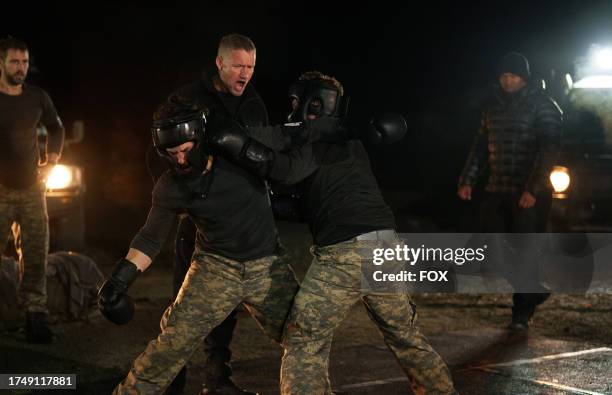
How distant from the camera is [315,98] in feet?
17.2

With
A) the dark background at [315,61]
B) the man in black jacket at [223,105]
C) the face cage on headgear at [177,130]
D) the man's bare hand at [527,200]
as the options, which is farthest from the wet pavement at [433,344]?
the dark background at [315,61]

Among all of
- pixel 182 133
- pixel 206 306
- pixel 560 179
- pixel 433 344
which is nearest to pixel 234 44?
pixel 182 133

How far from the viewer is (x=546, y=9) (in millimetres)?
28484

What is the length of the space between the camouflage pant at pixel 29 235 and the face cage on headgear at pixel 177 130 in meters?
2.78

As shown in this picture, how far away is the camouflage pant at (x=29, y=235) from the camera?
7.43 meters

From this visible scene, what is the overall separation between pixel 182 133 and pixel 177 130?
0.03 metres

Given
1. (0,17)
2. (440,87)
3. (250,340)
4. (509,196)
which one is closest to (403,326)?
(250,340)

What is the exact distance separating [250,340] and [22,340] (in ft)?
5.33

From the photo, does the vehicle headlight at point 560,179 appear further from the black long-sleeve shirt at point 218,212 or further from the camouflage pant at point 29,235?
the black long-sleeve shirt at point 218,212

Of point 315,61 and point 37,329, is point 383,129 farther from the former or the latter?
point 315,61

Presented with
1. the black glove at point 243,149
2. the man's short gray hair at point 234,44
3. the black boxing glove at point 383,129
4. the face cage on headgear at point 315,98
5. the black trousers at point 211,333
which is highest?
the man's short gray hair at point 234,44

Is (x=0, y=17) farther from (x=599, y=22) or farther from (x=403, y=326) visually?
(x=599, y=22)

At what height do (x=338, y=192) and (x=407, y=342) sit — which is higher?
(x=338, y=192)

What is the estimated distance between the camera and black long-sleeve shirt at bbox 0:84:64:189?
24.5ft
